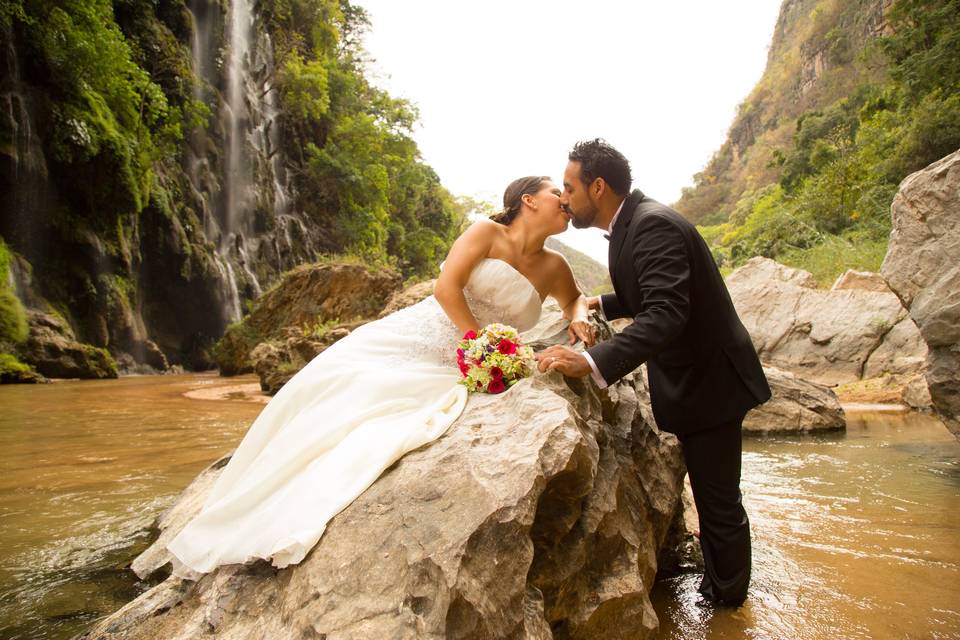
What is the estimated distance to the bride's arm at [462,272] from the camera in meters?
3.42

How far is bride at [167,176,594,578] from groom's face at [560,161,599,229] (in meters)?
0.38

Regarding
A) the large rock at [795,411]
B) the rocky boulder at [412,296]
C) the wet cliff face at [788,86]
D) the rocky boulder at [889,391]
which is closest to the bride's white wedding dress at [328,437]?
the large rock at [795,411]

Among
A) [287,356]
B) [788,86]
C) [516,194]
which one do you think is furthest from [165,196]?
[788,86]

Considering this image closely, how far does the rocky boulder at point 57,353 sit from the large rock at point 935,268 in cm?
1648

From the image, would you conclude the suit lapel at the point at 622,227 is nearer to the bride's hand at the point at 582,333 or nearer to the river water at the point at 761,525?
the bride's hand at the point at 582,333

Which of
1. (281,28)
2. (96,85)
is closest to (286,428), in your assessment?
(96,85)

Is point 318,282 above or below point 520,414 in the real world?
above

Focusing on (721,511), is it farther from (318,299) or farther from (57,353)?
(57,353)

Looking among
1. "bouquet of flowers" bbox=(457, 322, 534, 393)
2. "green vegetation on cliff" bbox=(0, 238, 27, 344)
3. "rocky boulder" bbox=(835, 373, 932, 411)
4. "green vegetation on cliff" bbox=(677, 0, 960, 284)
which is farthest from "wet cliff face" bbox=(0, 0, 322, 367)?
"green vegetation on cliff" bbox=(677, 0, 960, 284)

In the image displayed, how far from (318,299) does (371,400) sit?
45.8 ft

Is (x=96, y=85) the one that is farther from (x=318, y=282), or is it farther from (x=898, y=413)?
(x=898, y=413)

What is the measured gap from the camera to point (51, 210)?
15914 mm

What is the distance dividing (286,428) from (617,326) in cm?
647

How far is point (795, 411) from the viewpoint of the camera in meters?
7.38
